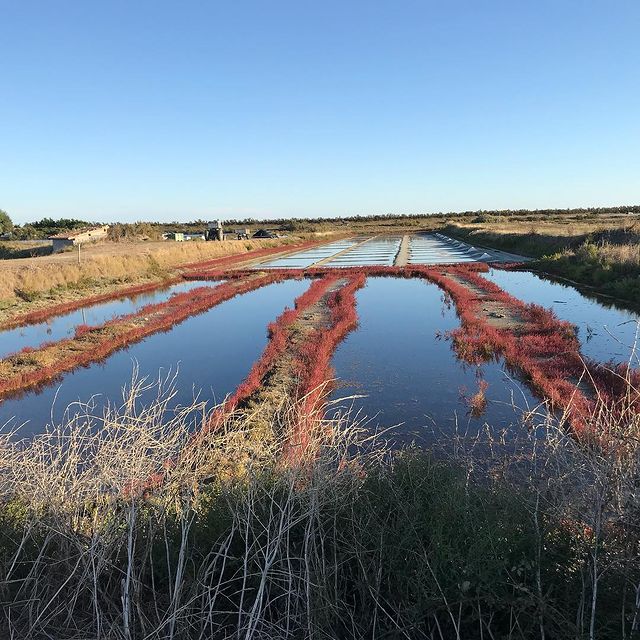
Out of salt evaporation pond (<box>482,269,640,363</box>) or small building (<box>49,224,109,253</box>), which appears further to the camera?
small building (<box>49,224,109,253</box>)

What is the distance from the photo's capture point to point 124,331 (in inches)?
572

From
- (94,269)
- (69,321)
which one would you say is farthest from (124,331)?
(94,269)

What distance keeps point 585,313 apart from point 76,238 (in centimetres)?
5186

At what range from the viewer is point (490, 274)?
25.4 m

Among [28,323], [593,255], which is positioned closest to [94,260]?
[28,323]

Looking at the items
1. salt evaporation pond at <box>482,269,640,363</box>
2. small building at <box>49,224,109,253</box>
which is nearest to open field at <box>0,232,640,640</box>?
salt evaporation pond at <box>482,269,640,363</box>

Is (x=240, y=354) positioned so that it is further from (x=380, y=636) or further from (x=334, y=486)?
(x=380, y=636)

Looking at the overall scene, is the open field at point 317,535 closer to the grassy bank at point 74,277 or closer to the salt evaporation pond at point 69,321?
the salt evaporation pond at point 69,321

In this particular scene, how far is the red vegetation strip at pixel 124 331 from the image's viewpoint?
1055 centimetres

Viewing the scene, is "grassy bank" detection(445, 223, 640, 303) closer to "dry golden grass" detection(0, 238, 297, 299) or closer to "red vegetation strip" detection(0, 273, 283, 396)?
"red vegetation strip" detection(0, 273, 283, 396)

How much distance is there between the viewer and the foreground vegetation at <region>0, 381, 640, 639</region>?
2.60 metres

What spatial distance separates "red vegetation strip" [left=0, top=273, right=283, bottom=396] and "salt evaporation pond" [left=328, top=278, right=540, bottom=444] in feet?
20.9

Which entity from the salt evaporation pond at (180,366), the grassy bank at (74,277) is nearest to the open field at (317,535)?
the salt evaporation pond at (180,366)

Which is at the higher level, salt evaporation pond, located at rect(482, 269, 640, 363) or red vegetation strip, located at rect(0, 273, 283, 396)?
red vegetation strip, located at rect(0, 273, 283, 396)
